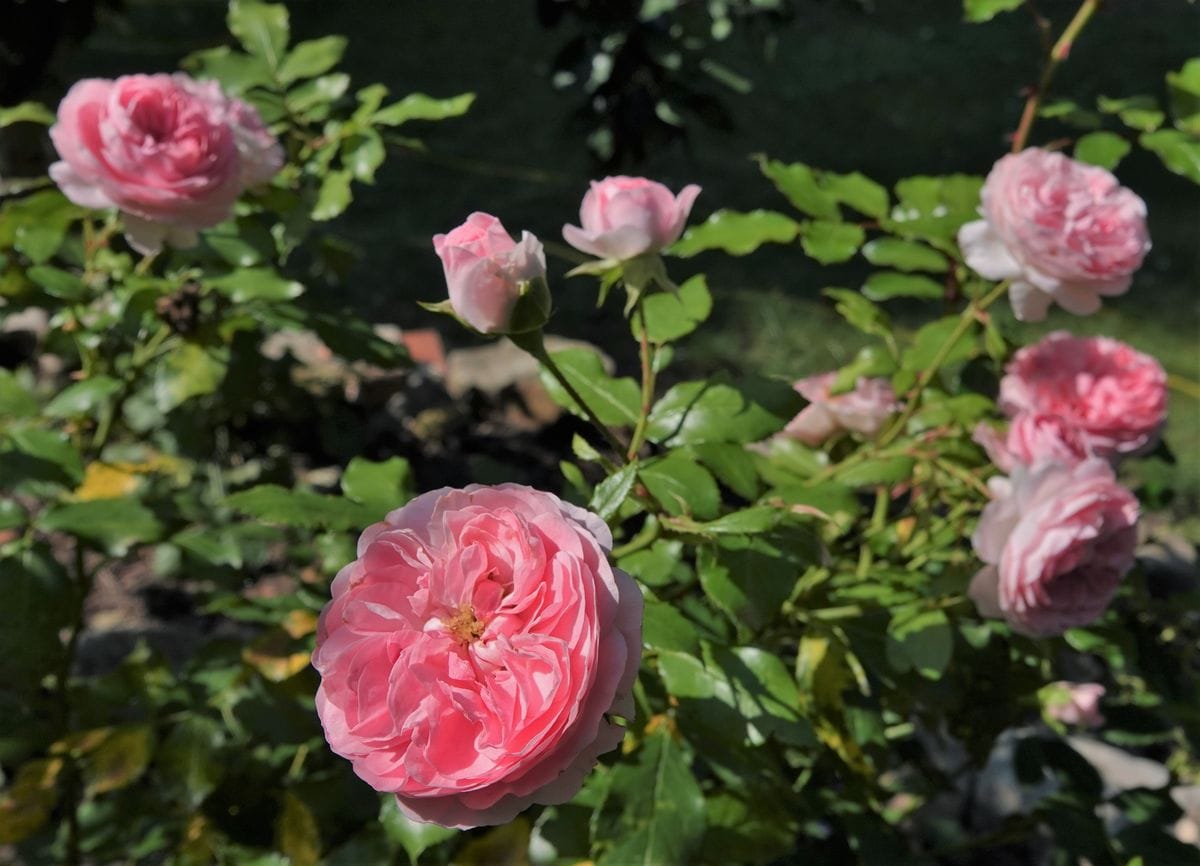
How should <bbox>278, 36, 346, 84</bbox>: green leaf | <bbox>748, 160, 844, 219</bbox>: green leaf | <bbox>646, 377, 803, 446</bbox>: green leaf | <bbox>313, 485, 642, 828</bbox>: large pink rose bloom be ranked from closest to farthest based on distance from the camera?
<bbox>313, 485, 642, 828</bbox>: large pink rose bloom, <bbox>646, 377, 803, 446</bbox>: green leaf, <bbox>748, 160, 844, 219</bbox>: green leaf, <bbox>278, 36, 346, 84</bbox>: green leaf

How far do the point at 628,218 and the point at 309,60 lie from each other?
0.59 meters

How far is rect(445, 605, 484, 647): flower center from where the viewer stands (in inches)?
19.7

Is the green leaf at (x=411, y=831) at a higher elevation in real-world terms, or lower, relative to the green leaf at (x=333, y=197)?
lower

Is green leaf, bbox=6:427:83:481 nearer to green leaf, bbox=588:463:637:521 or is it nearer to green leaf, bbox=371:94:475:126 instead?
green leaf, bbox=371:94:475:126

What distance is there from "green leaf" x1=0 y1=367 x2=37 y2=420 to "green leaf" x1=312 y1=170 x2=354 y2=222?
28 cm

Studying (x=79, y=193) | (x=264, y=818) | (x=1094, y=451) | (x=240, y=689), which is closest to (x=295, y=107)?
(x=79, y=193)

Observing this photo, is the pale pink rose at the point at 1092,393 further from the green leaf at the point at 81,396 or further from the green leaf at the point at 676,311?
the green leaf at the point at 81,396

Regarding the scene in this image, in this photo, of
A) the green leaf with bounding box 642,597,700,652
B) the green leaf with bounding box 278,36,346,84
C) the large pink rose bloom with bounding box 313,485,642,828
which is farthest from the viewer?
the green leaf with bounding box 278,36,346,84

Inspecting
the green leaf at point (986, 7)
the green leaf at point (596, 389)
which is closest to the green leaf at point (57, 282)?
the green leaf at point (596, 389)

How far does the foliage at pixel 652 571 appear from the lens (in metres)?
0.70

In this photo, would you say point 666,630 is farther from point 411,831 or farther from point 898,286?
point 898,286

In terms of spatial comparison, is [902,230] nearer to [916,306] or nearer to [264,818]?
[264,818]

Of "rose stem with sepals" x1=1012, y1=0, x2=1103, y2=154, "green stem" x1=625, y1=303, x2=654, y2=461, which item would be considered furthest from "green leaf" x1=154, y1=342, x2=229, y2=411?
"rose stem with sepals" x1=1012, y1=0, x2=1103, y2=154

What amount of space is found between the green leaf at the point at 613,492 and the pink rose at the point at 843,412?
13.8 inches
